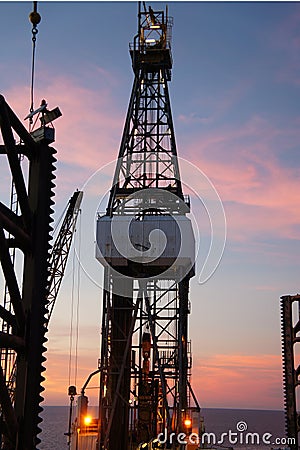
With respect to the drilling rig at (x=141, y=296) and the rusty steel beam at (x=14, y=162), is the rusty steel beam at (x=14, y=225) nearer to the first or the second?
the rusty steel beam at (x=14, y=162)

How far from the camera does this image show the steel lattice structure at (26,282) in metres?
9.14

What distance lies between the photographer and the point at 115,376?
188 ft

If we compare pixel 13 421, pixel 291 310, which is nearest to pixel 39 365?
pixel 13 421

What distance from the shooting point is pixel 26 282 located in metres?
9.96

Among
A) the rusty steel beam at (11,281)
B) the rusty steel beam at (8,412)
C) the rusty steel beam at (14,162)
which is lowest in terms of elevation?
the rusty steel beam at (8,412)

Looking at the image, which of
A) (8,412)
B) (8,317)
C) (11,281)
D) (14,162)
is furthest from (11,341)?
(14,162)

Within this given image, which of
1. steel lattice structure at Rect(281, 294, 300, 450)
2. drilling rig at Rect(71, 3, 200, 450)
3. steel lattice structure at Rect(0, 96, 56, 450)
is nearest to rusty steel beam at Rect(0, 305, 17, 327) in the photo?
steel lattice structure at Rect(0, 96, 56, 450)

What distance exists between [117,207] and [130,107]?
11.1 m

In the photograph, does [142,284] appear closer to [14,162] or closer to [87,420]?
[87,420]

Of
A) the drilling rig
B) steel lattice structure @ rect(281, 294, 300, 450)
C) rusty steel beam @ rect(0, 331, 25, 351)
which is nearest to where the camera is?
rusty steel beam @ rect(0, 331, 25, 351)

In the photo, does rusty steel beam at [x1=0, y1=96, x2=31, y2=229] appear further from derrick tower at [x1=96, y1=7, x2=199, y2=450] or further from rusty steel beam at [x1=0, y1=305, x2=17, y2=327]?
derrick tower at [x1=96, y1=7, x2=199, y2=450]

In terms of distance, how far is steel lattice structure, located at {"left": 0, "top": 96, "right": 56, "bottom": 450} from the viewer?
9141 mm

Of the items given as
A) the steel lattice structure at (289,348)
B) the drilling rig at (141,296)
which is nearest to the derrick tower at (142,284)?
the drilling rig at (141,296)

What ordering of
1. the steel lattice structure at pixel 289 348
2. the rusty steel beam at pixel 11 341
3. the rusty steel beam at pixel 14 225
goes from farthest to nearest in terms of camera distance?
the steel lattice structure at pixel 289 348, the rusty steel beam at pixel 14 225, the rusty steel beam at pixel 11 341
